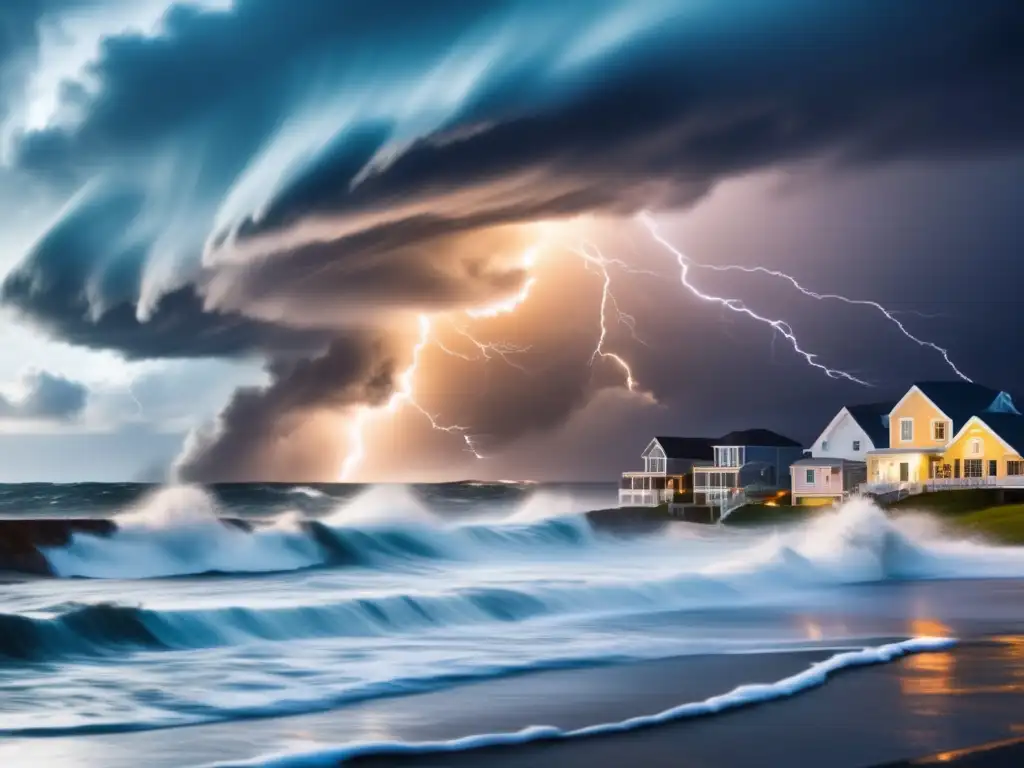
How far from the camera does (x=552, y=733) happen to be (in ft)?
37.4

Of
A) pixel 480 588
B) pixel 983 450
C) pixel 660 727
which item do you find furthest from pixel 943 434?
pixel 660 727

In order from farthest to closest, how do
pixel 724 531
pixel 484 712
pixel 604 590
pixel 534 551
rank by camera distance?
pixel 724 531, pixel 534 551, pixel 604 590, pixel 484 712

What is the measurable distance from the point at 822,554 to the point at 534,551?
1630 cm

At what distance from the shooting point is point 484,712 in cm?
1276

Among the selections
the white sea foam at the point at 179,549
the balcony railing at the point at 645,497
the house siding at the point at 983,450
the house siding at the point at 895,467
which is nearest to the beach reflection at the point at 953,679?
the white sea foam at the point at 179,549

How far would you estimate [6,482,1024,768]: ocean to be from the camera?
12391 millimetres

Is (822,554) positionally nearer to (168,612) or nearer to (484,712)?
(168,612)

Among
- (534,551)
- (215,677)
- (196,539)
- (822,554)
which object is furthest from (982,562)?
(215,677)

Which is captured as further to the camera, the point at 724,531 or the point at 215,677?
the point at 724,531

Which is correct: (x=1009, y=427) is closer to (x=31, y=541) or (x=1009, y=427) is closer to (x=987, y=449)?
(x=987, y=449)

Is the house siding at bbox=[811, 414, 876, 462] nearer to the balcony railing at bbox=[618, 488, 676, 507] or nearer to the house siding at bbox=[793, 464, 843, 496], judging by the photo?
the house siding at bbox=[793, 464, 843, 496]

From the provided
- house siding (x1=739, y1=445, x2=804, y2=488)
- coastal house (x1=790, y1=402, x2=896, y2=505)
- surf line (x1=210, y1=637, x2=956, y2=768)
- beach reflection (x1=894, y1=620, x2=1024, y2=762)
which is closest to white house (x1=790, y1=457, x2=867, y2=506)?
coastal house (x1=790, y1=402, x2=896, y2=505)

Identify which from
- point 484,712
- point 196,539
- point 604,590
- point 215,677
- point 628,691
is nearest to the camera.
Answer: point 484,712

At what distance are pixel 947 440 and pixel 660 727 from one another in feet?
203
